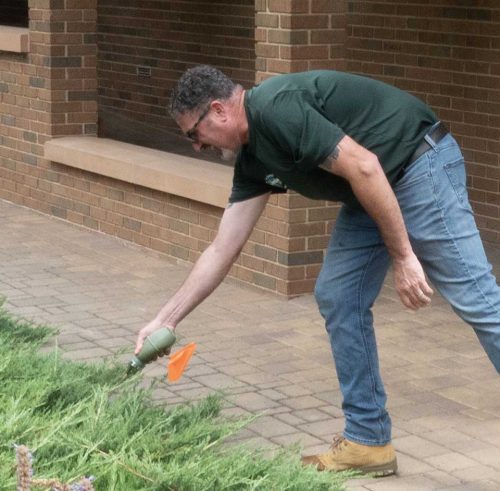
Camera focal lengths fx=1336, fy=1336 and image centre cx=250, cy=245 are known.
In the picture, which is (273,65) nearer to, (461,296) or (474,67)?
(474,67)

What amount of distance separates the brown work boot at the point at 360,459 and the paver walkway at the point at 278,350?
0.19ft

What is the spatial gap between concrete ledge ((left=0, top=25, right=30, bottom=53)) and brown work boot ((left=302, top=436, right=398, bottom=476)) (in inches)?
255

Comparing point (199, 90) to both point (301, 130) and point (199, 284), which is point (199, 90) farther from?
point (199, 284)

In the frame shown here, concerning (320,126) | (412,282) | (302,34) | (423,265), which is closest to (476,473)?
(423,265)

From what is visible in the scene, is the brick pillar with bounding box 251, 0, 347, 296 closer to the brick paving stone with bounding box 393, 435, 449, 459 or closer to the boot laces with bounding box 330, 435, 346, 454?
the brick paving stone with bounding box 393, 435, 449, 459

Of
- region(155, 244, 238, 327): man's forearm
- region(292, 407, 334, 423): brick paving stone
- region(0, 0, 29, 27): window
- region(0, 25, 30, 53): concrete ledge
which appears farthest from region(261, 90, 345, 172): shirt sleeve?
region(0, 0, 29, 27): window

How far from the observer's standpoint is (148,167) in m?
9.45

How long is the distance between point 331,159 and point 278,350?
2746 millimetres

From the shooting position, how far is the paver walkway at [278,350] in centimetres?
561

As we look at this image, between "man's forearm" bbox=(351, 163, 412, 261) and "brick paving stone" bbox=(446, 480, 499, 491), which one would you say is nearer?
"man's forearm" bbox=(351, 163, 412, 261)

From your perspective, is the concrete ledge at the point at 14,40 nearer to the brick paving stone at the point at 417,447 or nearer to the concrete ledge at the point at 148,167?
the concrete ledge at the point at 148,167

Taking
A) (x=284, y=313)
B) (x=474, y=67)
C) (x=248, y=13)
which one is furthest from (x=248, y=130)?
(x=248, y=13)

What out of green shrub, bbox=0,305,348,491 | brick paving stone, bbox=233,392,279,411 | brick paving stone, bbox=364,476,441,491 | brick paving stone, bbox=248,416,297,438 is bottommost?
brick paving stone, bbox=364,476,441,491

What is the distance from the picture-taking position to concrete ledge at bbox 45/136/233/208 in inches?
348
